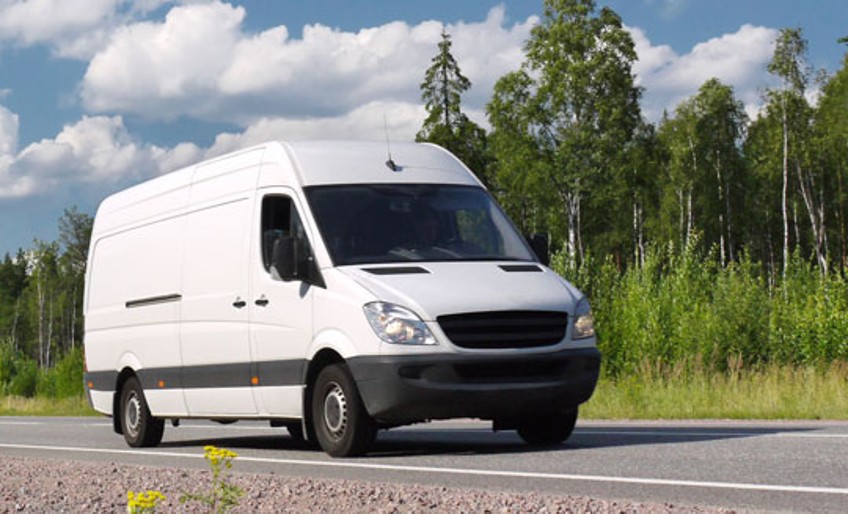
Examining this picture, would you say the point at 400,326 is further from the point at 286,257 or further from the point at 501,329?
the point at 286,257

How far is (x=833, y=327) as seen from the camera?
78.8 ft

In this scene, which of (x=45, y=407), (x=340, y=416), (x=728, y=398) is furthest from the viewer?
(x=45, y=407)

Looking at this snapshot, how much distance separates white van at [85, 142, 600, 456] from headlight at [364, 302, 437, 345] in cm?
1

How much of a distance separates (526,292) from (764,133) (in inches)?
2509

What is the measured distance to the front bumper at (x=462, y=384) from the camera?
952 centimetres

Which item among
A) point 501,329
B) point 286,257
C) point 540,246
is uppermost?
point 540,246

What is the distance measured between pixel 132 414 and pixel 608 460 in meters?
6.28

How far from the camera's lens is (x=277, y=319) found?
35.4 feet

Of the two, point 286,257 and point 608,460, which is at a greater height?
point 286,257

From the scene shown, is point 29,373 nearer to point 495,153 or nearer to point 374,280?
point 495,153

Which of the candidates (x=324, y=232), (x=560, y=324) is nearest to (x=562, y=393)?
(x=560, y=324)

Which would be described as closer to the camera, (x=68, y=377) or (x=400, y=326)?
(x=400, y=326)

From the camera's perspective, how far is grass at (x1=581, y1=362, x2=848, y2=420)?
52.1 ft

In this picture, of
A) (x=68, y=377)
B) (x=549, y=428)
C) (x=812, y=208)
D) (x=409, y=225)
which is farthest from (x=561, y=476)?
(x=812, y=208)
